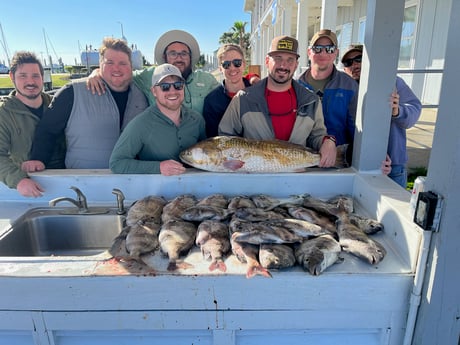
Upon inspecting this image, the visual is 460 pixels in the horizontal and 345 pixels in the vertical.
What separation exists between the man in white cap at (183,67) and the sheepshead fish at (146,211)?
1.44 metres

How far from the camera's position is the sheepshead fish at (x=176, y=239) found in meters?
1.84

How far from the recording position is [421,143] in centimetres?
768

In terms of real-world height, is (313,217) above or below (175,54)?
below

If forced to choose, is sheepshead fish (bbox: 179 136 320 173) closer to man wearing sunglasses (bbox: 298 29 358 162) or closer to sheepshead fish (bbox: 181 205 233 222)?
sheepshead fish (bbox: 181 205 233 222)

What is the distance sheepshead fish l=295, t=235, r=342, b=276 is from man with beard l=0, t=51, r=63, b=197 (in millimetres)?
2569

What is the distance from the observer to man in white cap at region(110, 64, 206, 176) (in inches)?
104

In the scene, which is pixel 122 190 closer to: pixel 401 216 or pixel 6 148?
pixel 6 148

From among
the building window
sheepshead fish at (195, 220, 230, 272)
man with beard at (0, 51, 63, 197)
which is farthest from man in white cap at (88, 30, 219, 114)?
the building window

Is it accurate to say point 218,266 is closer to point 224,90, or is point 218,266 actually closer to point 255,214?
point 255,214

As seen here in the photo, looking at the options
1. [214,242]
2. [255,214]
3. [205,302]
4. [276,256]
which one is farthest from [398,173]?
[205,302]

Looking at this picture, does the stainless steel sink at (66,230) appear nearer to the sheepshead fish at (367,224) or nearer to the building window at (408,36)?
the sheepshead fish at (367,224)

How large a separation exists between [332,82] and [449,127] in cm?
204

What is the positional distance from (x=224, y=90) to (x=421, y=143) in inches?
235

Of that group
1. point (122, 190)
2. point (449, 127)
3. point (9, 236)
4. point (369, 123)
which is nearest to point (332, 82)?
point (369, 123)
